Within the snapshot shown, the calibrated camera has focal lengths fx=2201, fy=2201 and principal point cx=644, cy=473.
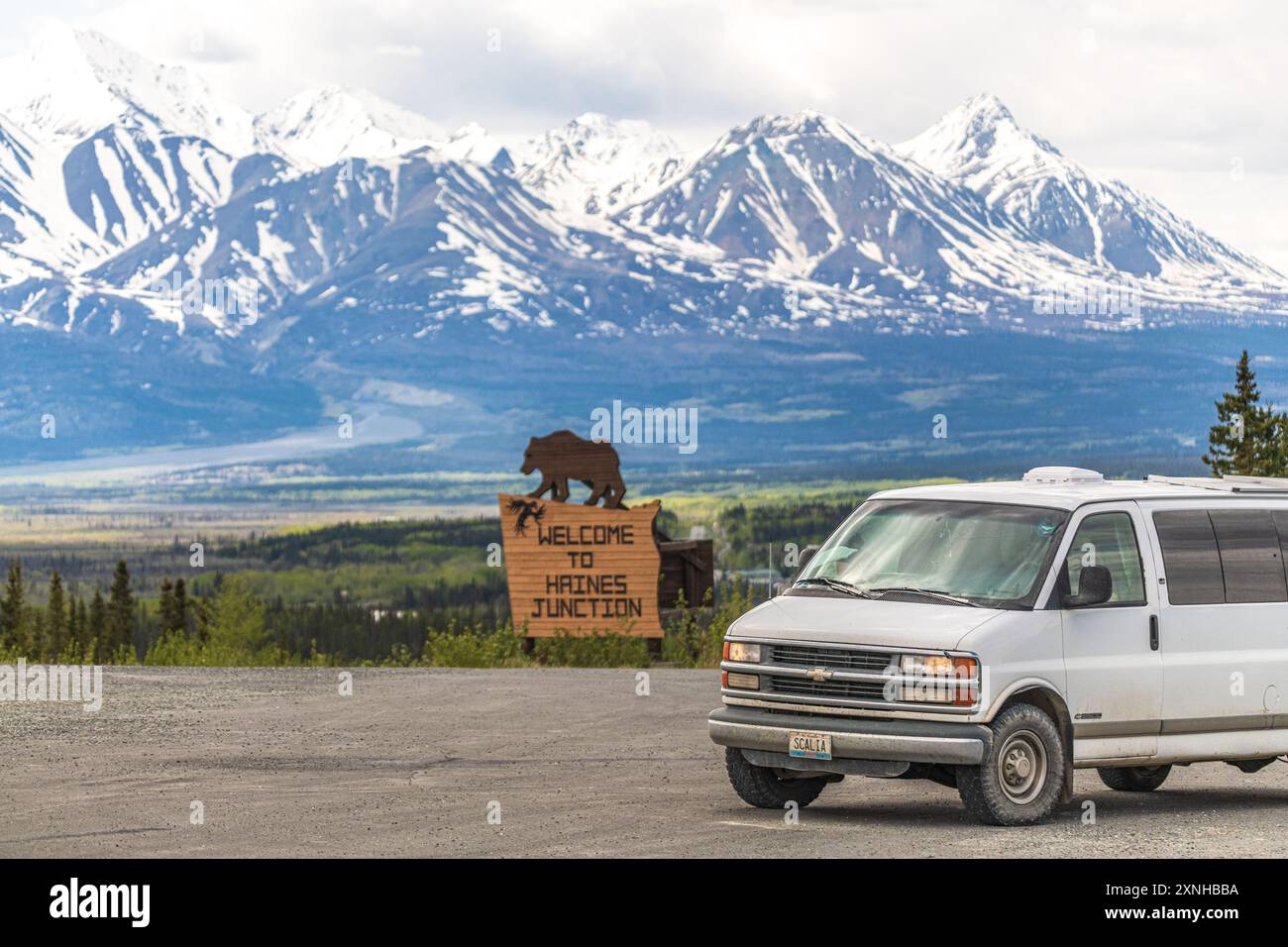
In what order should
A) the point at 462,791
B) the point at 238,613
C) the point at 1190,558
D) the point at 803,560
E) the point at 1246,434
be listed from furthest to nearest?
the point at 1246,434 → the point at 238,613 → the point at 462,791 → the point at 803,560 → the point at 1190,558

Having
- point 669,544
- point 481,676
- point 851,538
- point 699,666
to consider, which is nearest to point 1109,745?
point 851,538

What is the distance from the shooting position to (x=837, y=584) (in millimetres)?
13555

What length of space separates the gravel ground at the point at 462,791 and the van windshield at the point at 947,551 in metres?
1.41

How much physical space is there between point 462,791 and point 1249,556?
5.36 metres

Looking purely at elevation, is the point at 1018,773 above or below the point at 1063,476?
below

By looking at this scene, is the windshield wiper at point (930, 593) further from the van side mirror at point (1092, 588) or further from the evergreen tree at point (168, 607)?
the evergreen tree at point (168, 607)

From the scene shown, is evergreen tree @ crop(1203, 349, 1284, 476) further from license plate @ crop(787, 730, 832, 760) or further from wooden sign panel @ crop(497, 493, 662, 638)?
license plate @ crop(787, 730, 832, 760)

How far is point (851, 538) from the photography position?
14094 mm

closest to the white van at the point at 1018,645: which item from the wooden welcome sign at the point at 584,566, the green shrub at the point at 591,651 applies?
the green shrub at the point at 591,651

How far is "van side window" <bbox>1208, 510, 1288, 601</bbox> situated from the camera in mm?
13977

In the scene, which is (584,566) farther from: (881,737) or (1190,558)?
(881,737)

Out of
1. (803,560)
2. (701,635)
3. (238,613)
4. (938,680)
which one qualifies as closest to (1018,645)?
(938,680)
